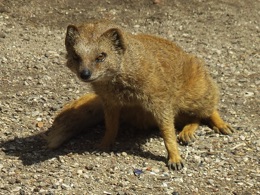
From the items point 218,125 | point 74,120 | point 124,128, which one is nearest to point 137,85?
point 74,120

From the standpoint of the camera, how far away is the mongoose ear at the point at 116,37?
4.80 m

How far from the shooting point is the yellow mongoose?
4805 mm

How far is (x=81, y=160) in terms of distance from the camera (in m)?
5.36

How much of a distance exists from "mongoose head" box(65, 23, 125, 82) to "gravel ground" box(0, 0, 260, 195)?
0.97m

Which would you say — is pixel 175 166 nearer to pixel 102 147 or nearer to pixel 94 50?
pixel 102 147

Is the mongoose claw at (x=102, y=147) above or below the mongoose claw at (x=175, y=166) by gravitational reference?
below

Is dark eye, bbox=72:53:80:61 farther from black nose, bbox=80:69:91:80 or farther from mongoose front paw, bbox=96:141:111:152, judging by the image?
mongoose front paw, bbox=96:141:111:152

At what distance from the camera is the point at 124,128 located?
6066 mm

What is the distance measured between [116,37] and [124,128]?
57.9 inches

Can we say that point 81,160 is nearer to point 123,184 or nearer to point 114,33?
point 123,184

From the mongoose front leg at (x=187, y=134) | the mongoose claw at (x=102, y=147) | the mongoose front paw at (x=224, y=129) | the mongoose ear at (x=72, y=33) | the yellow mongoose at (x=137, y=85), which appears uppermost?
the mongoose ear at (x=72, y=33)

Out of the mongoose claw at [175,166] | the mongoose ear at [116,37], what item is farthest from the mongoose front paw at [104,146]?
the mongoose ear at [116,37]

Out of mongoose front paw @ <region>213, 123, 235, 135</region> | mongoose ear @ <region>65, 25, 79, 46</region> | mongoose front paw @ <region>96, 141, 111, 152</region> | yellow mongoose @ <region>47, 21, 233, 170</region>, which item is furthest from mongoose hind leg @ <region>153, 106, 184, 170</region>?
mongoose ear @ <region>65, 25, 79, 46</region>

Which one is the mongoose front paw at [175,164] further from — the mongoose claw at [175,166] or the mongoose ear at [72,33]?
the mongoose ear at [72,33]
